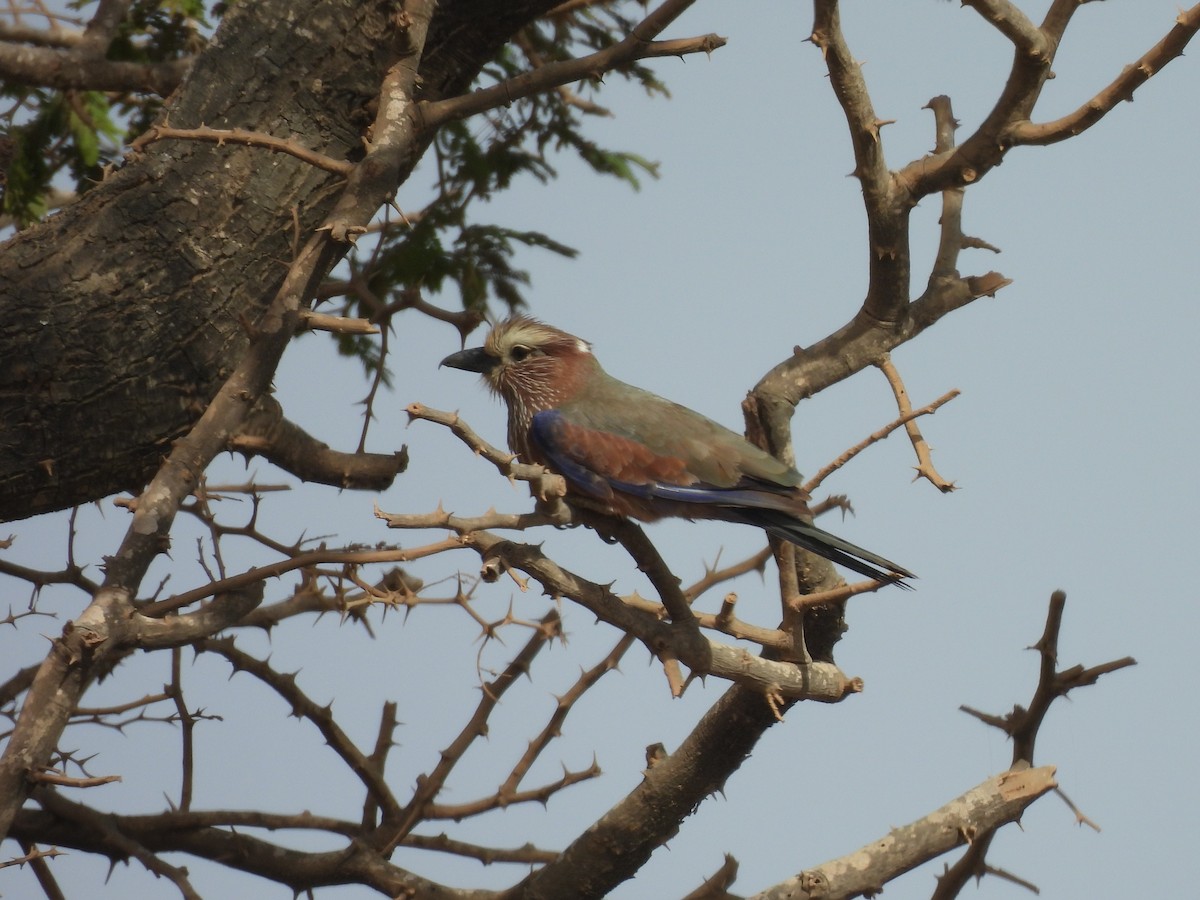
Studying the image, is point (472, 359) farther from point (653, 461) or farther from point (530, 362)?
point (653, 461)

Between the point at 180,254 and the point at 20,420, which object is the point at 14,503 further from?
the point at 180,254

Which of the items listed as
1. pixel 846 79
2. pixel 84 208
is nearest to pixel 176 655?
pixel 84 208

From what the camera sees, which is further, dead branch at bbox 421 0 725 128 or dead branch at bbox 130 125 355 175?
dead branch at bbox 421 0 725 128

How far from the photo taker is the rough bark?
12.7 feet

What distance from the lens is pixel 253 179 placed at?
4125 millimetres

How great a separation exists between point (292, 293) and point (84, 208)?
3.06 feet

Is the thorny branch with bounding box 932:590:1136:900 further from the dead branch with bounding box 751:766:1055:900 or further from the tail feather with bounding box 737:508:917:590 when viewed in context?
the tail feather with bounding box 737:508:917:590

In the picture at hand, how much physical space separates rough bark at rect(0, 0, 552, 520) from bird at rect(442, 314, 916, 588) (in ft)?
2.93

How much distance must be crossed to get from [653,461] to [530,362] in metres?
0.68

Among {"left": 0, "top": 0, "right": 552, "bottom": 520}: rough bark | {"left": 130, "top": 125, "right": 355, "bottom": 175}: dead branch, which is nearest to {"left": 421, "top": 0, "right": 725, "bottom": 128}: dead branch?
{"left": 0, "top": 0, "right": 552, "bottom": 520}: rough bark

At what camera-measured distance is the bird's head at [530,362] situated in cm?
411

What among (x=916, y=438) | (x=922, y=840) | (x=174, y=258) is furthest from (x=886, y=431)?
(x=174, y=258)

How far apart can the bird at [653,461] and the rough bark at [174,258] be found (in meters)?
0.89

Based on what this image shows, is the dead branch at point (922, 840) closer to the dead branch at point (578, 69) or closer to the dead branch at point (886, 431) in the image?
the dead branch at point (886, 431)
